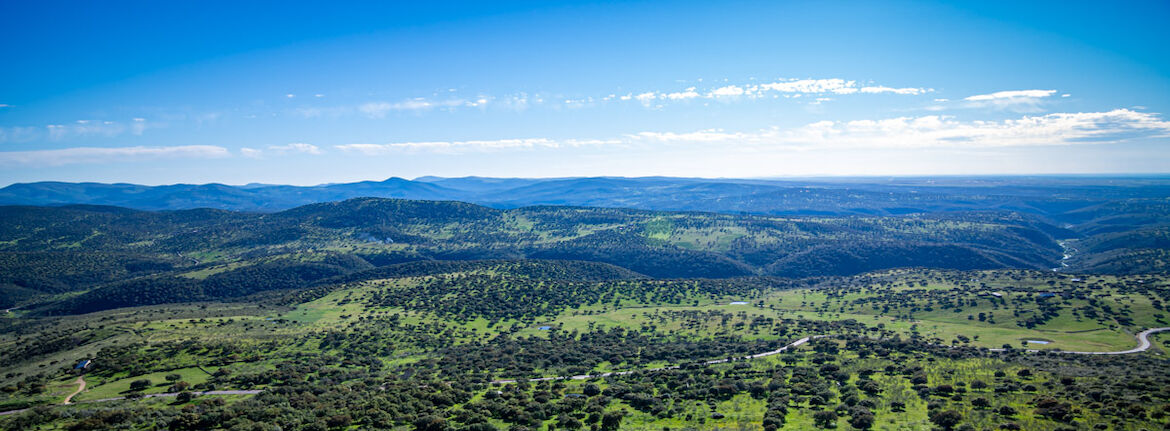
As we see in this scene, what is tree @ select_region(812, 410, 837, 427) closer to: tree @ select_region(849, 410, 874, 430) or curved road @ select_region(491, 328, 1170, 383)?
tree @ select_region(849, 410, 874, 430)

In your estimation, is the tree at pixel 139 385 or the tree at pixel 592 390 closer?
the tree at pixel 592 390

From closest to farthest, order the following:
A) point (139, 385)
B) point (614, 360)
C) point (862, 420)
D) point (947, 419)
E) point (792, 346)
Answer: point (947, 419), point (862, 420), point (139, 385), point (614, 360), point (792, 346)

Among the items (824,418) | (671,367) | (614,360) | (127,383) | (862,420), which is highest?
(862,420)

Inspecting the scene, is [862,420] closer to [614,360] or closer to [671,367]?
[671,367]

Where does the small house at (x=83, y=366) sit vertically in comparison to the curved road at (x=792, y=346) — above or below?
above

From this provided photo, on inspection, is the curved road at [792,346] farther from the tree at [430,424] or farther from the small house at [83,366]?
the small house at [83,366]

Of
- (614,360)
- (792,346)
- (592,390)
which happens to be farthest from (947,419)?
(614,360)

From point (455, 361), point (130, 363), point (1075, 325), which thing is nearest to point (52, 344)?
point (130, 363)

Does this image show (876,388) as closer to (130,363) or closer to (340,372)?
(340,372)

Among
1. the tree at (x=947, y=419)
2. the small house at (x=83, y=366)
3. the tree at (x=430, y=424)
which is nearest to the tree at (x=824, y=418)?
the tree at (x=947, y=419)
